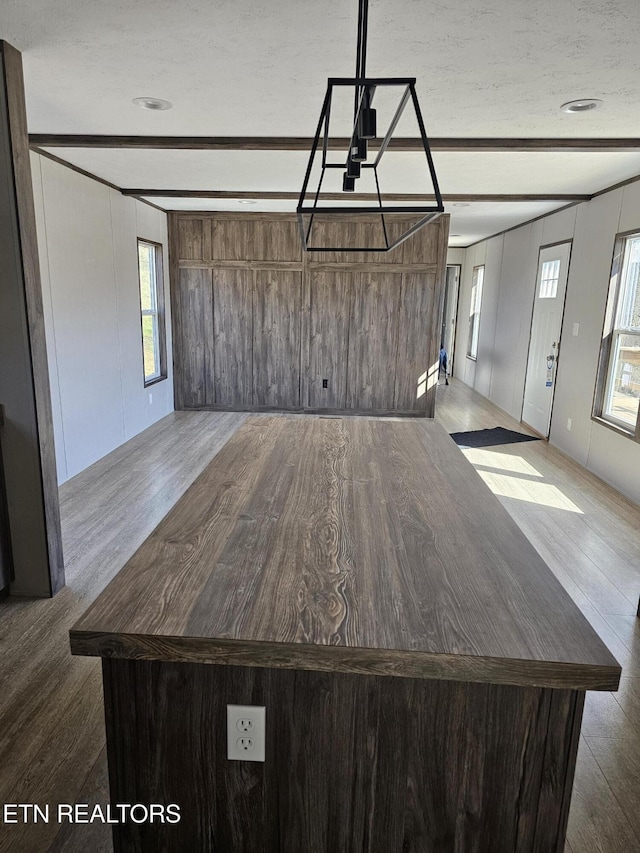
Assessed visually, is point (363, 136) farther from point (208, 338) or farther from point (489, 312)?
point (489, 312)

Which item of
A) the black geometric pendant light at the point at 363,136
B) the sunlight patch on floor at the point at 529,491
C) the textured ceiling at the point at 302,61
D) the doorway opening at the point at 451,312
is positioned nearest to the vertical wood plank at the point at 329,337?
the sunlight patch on floor at the point at 529,491

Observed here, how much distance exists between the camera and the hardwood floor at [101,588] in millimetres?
1666

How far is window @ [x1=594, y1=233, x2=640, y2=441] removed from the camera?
4.37 metres

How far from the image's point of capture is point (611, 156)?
378 centimetres

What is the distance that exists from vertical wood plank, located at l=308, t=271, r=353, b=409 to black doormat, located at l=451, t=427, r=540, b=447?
1656mm

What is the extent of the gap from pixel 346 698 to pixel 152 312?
614cm

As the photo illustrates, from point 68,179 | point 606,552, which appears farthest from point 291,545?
point 68,179

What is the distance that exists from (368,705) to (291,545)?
0.41 m

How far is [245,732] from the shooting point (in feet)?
3.55

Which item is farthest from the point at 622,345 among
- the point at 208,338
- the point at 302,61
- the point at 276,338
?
the point at 208,338

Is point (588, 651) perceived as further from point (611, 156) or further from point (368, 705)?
point (611, 156)

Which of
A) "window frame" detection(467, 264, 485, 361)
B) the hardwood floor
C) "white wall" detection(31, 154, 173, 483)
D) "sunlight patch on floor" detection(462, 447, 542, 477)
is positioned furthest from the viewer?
"window frame" detection(467, 264, 485, 361)

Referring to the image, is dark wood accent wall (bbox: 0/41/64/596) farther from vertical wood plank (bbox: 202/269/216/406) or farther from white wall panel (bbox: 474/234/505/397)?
white wall panel (bbox: 474/234/505/397)

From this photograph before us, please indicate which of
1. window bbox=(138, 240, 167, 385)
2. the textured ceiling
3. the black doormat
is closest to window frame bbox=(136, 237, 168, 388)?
window bbox=(138, 240, 167, 385)
